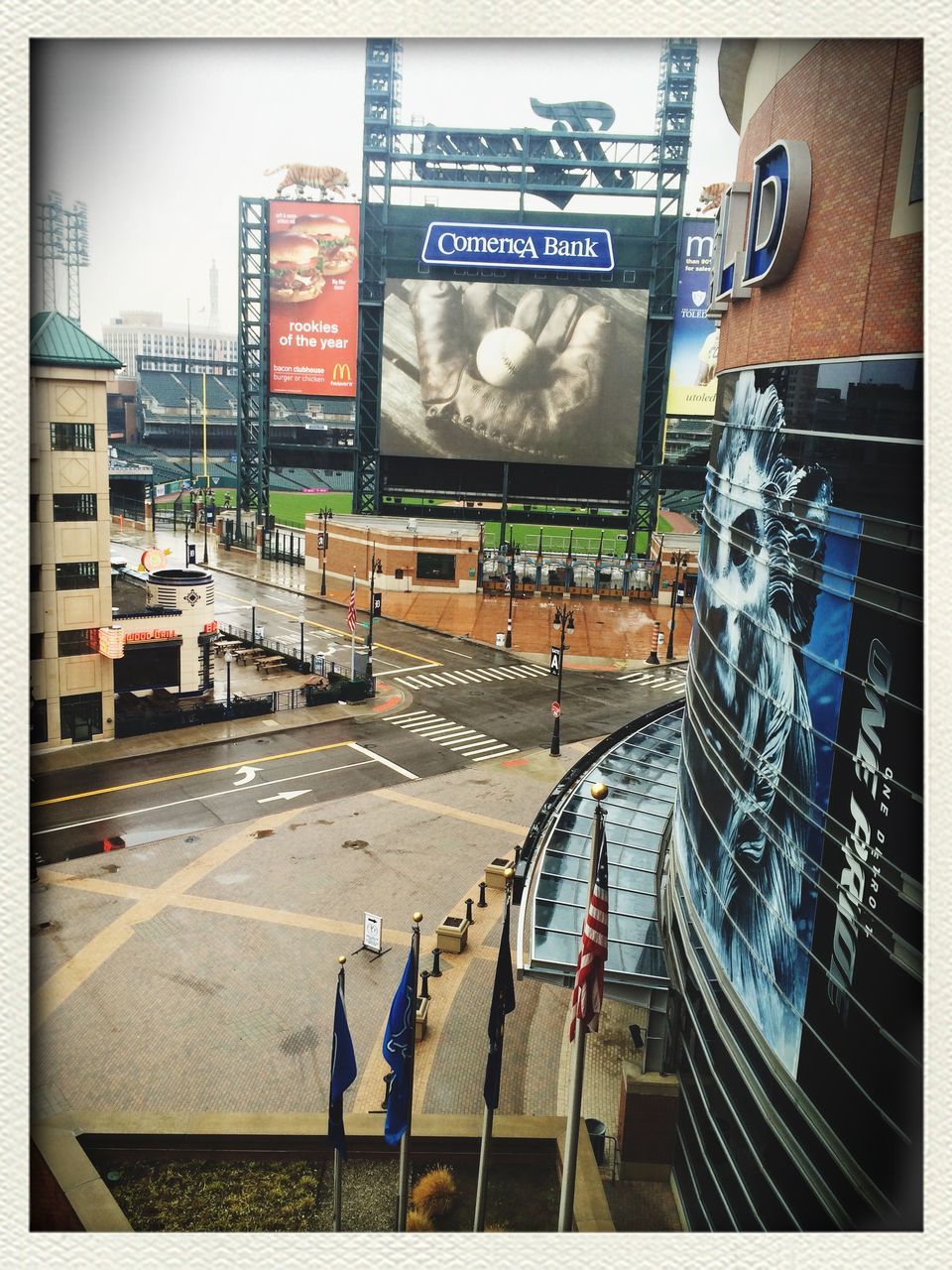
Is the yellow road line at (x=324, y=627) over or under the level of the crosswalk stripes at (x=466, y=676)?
over

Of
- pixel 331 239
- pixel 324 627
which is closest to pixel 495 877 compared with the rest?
pixel 324 627

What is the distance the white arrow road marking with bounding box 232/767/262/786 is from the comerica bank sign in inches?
1808

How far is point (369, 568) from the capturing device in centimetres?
6075

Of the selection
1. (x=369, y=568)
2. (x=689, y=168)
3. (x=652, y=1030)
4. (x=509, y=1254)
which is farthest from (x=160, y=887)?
(x=689, y=168)

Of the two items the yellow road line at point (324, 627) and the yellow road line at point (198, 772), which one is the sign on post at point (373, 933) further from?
the yellow road line at point (324, 627)

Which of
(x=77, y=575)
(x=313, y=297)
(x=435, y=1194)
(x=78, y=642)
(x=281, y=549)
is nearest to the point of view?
(x=435, y=1194)

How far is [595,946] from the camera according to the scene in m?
9.80

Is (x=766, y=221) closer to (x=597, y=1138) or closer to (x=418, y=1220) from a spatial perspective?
(x=597, y=1138)

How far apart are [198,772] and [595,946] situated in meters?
21.8

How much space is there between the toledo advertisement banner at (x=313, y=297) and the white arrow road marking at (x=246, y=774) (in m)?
46.0

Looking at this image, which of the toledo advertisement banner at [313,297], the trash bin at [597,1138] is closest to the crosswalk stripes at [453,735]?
the trash bin at [597,1138]

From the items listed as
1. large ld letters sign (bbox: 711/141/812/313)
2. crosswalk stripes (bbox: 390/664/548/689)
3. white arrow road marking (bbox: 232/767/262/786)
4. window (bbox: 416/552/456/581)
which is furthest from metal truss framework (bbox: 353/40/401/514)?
large ld letters sign (bbox: 711/141/812/313)

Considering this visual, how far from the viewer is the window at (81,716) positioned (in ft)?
103

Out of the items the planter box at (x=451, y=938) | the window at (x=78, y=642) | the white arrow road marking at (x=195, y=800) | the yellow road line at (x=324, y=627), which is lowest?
the planter box at (x=451, y=938)
